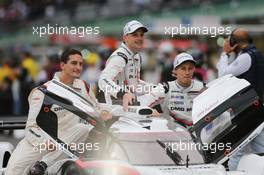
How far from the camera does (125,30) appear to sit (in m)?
10.7

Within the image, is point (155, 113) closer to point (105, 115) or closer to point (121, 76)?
point (105, 115)

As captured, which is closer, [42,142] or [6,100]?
[42,142]

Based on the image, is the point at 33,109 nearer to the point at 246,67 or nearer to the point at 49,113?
the point at 49,113

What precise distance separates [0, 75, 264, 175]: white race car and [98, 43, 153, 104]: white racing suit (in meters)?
0.44

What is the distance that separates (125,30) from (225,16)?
1659 cm

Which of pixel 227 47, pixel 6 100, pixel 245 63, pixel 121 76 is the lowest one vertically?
pixel 6 100

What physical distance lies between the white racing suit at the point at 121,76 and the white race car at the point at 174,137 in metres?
0.44

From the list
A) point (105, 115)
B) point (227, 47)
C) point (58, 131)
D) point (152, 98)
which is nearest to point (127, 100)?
point (105, 115)

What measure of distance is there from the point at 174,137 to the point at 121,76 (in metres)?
1.67

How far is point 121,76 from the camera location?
1074cm

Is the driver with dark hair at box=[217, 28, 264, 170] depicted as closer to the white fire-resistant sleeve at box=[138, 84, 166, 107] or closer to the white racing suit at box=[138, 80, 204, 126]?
the white racing suit at box=[138, 80, 204, 126]

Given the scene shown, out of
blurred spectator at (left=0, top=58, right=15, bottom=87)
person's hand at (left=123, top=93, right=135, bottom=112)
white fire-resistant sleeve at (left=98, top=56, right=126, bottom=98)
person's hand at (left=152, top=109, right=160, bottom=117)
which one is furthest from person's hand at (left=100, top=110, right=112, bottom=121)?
blurred spectator at (left=0, top=58, right=15, bottom=87)

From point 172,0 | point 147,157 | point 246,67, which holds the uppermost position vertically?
point 172,0

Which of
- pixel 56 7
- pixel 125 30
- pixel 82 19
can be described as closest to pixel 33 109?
pixel 125 30
